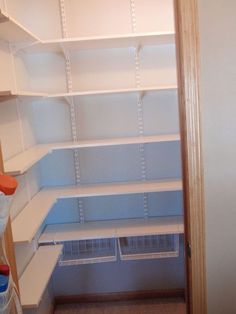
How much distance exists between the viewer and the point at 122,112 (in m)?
2.44

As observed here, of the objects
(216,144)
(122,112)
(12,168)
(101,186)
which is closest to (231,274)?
(216,144)

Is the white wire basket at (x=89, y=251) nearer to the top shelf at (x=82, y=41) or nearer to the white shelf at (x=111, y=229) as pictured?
the white shelf at (x=111, y=229)

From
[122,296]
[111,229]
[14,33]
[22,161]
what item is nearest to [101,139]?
[111,229]

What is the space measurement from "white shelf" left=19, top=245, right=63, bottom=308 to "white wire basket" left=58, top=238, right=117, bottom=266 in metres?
0.27

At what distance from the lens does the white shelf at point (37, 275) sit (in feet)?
5.37

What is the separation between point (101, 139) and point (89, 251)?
2.94 ft

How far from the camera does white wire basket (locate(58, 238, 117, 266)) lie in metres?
2.40

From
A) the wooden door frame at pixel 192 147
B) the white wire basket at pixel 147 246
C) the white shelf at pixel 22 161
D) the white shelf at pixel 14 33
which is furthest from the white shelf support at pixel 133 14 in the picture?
the white wire basket at pixel 147 246

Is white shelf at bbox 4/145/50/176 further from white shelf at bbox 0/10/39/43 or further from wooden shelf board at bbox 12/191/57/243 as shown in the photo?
white shelf at bbox 0/10/39/43

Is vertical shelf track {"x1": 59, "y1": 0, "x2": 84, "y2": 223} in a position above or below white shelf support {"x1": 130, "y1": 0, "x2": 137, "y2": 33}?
below

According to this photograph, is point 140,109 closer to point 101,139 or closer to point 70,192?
point 101,139

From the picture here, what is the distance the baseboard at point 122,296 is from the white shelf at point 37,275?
2.15ft

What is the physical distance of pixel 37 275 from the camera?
6.10ft

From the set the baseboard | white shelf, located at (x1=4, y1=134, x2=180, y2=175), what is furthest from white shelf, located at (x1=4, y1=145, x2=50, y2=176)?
the baseboard
